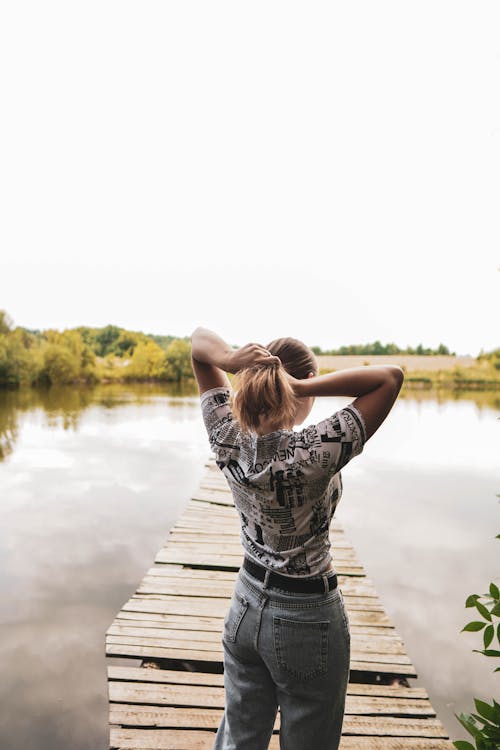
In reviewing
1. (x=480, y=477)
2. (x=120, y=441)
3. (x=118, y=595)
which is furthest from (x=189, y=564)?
(x=120, y=441)

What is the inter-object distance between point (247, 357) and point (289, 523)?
16.1 inches

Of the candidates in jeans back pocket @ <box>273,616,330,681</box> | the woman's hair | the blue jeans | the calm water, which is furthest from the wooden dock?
the woman's hair

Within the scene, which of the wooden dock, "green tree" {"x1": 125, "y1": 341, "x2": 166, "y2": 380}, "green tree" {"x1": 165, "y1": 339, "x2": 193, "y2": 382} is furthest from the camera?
"green tree" {"x1": 125, "y1": 341, "x2": 166, "y2": 380}

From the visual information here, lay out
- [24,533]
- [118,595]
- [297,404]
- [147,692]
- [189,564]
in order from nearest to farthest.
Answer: [297,404] < [147,692] < [189,564] < [118,595] < [24,533]

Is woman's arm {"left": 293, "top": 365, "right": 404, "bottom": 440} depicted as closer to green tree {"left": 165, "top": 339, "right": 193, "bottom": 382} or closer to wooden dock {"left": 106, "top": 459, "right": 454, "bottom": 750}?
wooden dock {"left": 106, "top": 459, "right": 454, "bottom": 750}

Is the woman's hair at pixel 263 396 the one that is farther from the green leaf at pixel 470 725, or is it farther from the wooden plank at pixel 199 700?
the wooden plank at pixel 199 700

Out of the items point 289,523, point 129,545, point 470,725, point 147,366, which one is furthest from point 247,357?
point 147,366

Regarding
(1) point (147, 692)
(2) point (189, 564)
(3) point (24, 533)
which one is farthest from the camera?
(3) point (24, 533)

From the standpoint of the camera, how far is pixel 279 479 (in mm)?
1190

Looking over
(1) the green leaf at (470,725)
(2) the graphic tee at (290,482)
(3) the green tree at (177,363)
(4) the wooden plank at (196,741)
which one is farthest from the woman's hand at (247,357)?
(3) the green tree at (177,363)

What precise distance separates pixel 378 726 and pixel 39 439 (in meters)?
14.1

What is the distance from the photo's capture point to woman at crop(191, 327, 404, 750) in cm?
119

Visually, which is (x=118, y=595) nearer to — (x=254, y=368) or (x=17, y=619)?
(x=17, y=619)

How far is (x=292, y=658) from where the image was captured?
48.9 inches
